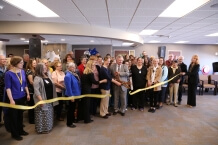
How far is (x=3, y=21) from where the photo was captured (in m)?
5.39

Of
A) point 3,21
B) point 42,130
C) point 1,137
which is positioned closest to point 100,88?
point 42,130

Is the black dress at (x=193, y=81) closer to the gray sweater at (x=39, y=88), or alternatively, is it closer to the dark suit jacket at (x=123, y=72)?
the dark suit jacket at (x=123, y=72)

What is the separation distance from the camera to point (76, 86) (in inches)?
132

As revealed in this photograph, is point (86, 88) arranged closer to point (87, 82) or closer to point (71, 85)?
point (87, 82)

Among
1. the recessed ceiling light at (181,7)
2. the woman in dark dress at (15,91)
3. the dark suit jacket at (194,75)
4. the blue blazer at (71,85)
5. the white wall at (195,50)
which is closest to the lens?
the woman in dark dress at (15,91)

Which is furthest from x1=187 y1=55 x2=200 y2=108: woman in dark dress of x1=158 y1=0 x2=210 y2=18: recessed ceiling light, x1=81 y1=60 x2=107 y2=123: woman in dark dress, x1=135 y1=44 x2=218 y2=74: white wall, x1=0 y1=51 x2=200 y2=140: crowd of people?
x1=135 y1=44 x2=218 y2=74: white wall

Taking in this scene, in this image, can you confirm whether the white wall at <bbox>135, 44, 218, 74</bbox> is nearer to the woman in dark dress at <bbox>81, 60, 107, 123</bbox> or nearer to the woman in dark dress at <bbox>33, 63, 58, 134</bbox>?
the woman in dark dress at <bbox>81, 60, 107, 123</bbox>

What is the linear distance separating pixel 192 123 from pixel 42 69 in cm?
355

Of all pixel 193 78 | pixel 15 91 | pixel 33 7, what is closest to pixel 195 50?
pixel 193 78

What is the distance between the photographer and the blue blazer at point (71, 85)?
10.5 ft

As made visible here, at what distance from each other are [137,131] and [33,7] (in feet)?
12.7

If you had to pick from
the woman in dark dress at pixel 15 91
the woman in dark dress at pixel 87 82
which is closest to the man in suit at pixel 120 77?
the woman in dark dress at pixel 87 82

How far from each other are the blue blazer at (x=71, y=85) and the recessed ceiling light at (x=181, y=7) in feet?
9.26

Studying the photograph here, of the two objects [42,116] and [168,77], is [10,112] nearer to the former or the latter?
[42,116]
